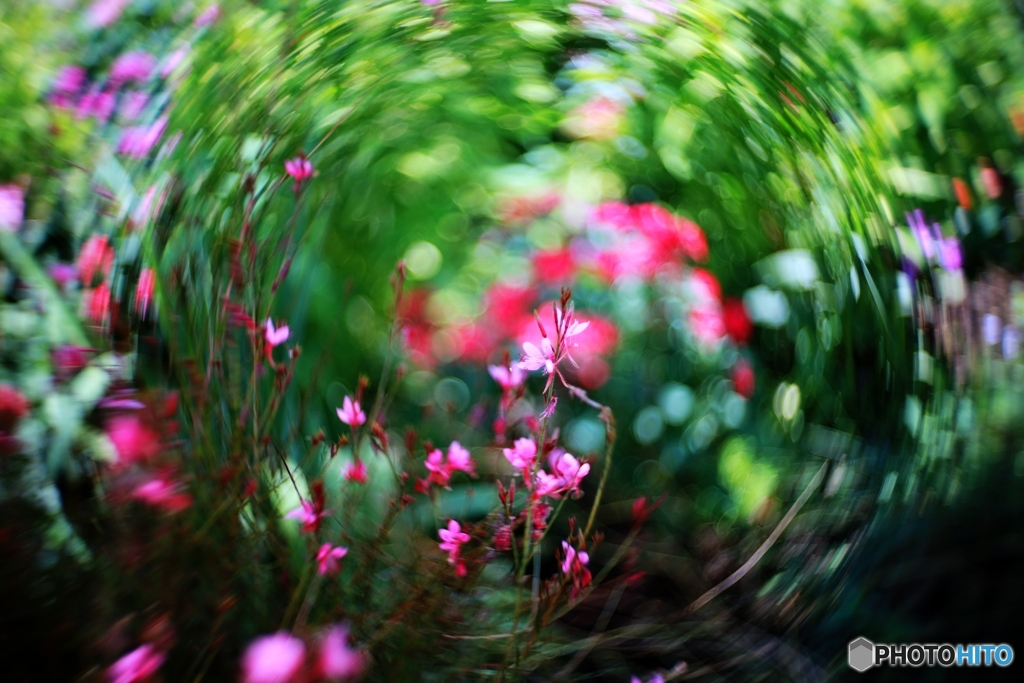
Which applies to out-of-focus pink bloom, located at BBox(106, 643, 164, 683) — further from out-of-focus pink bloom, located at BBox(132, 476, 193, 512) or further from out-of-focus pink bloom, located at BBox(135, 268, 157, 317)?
out-of-focus pink bloom, located at BBox(135, 268, 157, 317)

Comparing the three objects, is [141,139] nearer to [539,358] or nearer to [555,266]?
[539,358]

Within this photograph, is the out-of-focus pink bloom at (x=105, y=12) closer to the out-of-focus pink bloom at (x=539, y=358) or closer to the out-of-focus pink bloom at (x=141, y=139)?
the out-of-focus pink bloom at (x=141, y=139)

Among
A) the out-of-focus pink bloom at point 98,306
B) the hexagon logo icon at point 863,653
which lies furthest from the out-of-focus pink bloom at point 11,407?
the hexagon logo icon at point 863,653

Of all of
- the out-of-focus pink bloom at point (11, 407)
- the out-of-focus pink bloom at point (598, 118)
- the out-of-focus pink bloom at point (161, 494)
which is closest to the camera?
the out-of-focus pink bloom at point (161, 494)

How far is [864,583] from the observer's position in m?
0.77

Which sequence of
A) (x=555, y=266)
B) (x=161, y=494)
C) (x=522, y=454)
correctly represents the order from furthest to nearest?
(x=555, y=266) → (x=522, y=454) → (x=161, y=494)

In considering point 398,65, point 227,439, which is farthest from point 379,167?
point 227,439

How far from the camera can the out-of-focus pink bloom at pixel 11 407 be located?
77 cm

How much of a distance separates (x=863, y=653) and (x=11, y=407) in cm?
112

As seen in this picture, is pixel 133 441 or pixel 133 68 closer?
pixel 133 441

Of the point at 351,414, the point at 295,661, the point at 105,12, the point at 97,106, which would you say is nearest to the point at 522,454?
the point at 351,414

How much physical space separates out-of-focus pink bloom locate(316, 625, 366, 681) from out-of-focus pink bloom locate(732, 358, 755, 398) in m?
1.06

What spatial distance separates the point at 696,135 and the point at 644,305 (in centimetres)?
56

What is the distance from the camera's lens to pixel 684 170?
1352 millimetres
